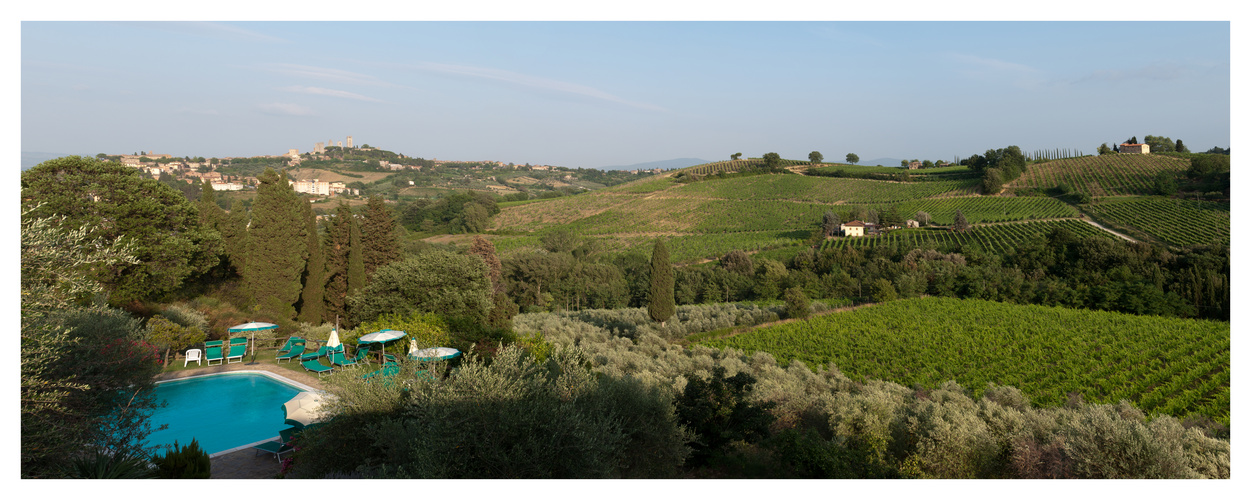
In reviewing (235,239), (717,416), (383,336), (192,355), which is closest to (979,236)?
(717,416)

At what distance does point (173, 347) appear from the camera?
14.1m

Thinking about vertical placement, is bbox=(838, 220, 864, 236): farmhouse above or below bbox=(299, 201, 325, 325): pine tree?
above

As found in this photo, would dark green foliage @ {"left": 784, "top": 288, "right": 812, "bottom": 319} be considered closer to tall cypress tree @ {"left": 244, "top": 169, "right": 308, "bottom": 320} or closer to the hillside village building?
tall cypress tree @ {"left": 244, "top": 169, "right": 308, "bottom": 320}

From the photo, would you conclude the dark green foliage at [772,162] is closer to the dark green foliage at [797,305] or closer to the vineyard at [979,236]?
the vineyard at [979,236]

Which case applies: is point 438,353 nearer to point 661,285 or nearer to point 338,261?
point 661,285

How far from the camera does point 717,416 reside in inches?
335

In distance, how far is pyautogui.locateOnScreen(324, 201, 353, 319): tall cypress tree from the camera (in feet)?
71.1

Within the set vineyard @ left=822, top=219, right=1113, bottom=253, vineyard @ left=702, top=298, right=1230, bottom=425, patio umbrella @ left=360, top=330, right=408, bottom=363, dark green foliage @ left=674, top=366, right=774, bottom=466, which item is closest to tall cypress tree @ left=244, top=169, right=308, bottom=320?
patio umbrella @ left=360, top=330, right=408, bottom=363

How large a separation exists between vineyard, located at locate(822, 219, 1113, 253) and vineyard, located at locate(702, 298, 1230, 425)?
599 inches

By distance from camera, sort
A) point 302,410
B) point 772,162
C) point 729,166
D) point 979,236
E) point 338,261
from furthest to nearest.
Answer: point 729,166 < point 772,162 < point 979,236 < point 338,261 < point 302,410

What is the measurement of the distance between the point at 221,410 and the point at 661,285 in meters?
15.0

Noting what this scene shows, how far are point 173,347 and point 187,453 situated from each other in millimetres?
9925
